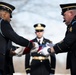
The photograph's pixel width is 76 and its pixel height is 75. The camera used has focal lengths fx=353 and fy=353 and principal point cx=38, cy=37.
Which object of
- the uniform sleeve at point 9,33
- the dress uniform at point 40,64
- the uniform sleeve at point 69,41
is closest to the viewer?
the uniform sleeve at point 69,41

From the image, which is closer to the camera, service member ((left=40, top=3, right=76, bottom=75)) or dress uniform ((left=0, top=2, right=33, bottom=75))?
service member ((left=40, top=3, right=76, bottom=75))

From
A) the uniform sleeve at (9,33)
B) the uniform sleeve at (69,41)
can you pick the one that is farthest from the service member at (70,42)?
the uniform sleeve at (9,33)

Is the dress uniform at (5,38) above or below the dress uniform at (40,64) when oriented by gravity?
above

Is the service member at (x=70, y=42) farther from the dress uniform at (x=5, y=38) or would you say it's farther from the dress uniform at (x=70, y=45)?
the dress uniform at (x=5, y=38)

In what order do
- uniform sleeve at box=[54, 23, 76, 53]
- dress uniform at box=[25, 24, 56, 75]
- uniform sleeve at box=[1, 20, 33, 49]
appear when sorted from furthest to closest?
dress uniform at box=[25, 24, 56, 75] < uniform sleeve at box=[1, 20, 33, 49] < uniform sleeve at box=[54, 23, 76, 53]

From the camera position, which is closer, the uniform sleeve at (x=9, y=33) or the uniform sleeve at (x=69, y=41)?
the uniform sleeve at (x=69, y=41)

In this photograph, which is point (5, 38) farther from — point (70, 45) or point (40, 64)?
point (40, 64)

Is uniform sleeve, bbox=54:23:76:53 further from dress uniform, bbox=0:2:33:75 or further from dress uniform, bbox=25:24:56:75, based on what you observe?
dress uniform, bbox=25:24:56:75

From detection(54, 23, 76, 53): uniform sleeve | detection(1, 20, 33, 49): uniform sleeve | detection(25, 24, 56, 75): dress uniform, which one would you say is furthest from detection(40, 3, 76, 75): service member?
detection(25, 24, 56, 75): dress uniform

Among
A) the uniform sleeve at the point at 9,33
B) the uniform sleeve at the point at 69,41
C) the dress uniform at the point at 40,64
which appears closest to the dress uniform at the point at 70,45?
the uniform sleeve at the point at 69,41

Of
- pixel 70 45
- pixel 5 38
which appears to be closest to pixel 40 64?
pixel 5 38

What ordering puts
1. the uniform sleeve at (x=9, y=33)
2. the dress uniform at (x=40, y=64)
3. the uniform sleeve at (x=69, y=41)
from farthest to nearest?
1. the dress uniform at (x=40, y=64)
2. the uniform sleeve at (x=9, y=33)
3. the uniform sleeve at (x=69, y=41)

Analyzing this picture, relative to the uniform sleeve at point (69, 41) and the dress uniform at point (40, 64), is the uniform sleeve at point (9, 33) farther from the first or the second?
the dress uniform at point (40, 64)

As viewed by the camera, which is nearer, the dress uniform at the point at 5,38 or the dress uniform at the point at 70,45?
the dress uniform at the point at 70,45
